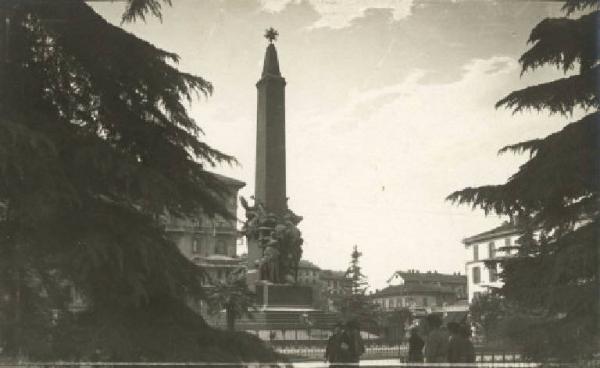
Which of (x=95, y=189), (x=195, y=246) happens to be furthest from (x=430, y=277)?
(x=95, y=189)

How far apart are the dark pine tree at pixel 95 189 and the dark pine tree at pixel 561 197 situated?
433 centimetres

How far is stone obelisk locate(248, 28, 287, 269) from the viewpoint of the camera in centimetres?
2720

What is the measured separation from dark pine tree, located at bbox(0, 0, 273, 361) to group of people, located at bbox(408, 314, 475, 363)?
2.72 m

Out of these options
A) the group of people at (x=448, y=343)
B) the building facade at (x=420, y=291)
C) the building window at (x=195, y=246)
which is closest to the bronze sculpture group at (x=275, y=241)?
the group of people at (x=448, y=343)

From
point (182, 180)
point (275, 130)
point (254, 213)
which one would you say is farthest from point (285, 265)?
point (182, 180)

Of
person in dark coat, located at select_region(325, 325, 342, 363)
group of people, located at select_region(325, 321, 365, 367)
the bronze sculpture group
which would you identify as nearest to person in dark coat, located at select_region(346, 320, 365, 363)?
group of people, located at select_region(325, 321, 365, 367)

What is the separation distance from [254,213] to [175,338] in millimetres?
20591

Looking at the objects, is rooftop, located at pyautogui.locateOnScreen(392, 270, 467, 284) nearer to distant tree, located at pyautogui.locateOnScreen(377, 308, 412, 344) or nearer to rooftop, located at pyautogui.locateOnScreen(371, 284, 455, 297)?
rooftop, located at pyautogui.locateOnScreen(371, 284, 455, 297)

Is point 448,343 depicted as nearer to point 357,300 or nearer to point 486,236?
point 357,300

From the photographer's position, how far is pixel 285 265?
86.0 feet

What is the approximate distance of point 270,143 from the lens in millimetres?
27750

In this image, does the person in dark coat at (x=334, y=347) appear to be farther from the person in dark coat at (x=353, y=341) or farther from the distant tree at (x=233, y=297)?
the distant tree at (x=233, y=297)

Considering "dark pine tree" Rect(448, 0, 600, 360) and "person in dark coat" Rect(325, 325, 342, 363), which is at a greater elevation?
"dark pine tree" Rect(448, 0, 600, 360)

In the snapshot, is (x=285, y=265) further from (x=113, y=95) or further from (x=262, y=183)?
(x=113, y=95)
